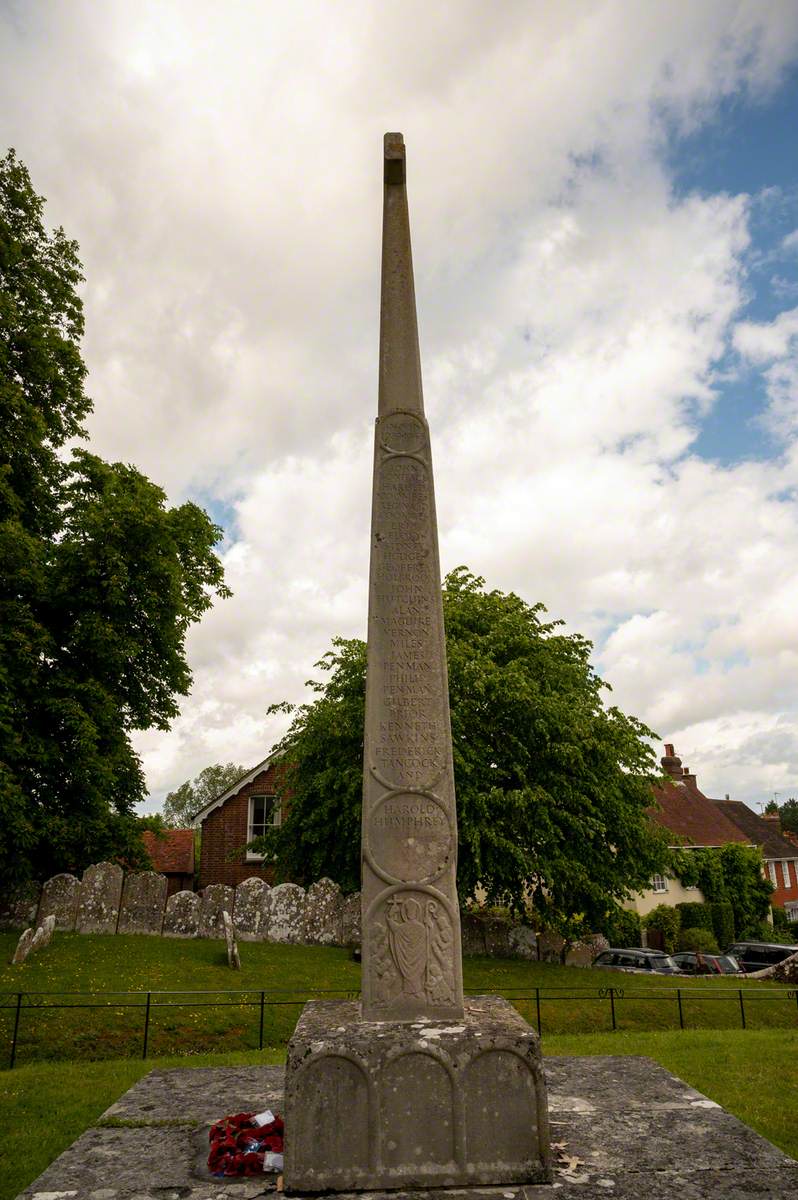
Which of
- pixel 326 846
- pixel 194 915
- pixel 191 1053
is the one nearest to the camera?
pixel 191 1053

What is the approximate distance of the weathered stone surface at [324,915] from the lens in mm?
19188

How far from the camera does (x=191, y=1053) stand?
36.8 ft

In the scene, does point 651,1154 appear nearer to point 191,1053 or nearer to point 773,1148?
point 773,1148

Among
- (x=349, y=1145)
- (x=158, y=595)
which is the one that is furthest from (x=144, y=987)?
(x=349, y=1145)

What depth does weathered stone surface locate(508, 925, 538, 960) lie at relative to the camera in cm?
2078

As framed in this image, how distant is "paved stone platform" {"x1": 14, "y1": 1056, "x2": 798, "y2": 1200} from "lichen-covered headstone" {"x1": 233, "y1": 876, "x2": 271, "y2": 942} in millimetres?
12470

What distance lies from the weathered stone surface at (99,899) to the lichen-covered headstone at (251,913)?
2.84m

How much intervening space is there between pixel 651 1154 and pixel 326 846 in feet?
52.8

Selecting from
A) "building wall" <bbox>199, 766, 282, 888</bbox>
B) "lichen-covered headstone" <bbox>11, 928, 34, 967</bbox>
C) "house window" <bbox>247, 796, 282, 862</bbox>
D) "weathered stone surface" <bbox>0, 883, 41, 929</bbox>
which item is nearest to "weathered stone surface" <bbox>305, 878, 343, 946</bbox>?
"weathered stone surface" <bbox>0, 883, 41, 929</bbox>

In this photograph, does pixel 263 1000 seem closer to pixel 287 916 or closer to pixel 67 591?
pixel 287 916

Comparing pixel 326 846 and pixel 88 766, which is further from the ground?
pixel 88 766

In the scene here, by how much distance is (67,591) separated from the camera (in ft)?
60.1

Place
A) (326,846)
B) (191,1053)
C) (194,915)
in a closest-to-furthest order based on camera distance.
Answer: (191,1053) < (194,915) < (326,846)

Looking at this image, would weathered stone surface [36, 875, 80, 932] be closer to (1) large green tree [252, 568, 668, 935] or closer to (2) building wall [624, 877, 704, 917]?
(1) large green tree [252, 568, 668, 935]
